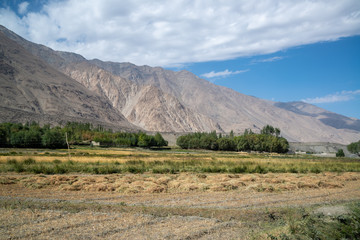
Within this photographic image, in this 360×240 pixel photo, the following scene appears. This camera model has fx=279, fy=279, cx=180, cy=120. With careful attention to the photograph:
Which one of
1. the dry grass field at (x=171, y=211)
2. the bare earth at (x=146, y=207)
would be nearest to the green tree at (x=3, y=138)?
the bare earth at (x=146, y=207)

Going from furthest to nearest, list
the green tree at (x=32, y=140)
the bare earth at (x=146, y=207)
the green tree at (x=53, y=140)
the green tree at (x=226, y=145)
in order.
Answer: the green tree at (x=226, y=145) < the green tree at (x=53, y=140) < the green tree at (x=32, y=140) < the bare earth at (x=146, y=207)

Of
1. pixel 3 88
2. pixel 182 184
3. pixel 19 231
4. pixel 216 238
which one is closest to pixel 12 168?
pixel 182 184

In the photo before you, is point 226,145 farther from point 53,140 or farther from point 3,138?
point 3,138

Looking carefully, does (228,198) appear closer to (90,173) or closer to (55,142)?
(90,173)

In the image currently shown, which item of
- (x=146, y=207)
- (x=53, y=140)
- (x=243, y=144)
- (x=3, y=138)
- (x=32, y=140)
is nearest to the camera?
(x=146, y=207)

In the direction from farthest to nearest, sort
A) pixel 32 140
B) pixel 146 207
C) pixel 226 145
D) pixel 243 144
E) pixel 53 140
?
pixel 226 145, pixel 243 144, pixel 53 140, pixel 32 140, pixel 146 207

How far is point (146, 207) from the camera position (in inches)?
563

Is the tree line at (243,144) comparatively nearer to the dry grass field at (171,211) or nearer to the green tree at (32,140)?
the green tree at (32,140)

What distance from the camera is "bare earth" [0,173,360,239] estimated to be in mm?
10422

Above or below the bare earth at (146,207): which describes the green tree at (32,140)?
above

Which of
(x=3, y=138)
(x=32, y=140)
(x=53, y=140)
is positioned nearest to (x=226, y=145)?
(x=53, y=140)

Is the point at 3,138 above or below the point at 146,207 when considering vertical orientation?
above

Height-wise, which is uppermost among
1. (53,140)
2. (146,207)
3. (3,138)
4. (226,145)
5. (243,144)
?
(3,138)

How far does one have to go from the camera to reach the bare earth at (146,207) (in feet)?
34.2
